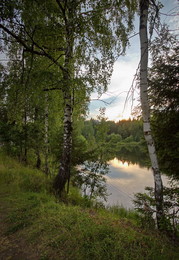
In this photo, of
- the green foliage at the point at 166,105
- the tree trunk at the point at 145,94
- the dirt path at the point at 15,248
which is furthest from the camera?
the green foliage at the point at 166,105

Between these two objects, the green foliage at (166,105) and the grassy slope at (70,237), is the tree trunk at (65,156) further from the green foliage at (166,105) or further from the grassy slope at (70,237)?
the green foliage at (166,105)

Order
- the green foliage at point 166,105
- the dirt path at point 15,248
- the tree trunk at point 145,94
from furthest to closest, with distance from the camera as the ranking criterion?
the green foliage at point 166,105
the tree trunk at point 145,94
the dirt path at point 15,248

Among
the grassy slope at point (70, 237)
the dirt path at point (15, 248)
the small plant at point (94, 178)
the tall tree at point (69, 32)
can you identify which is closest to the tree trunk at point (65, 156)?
the tall tree at point (69, 32)

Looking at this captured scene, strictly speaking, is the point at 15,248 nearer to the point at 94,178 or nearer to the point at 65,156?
the point at 65,156

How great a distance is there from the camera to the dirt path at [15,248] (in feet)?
5.74

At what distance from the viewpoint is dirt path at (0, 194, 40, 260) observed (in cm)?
175

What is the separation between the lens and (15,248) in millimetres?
1888

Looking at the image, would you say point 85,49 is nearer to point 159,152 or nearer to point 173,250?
point 159,152

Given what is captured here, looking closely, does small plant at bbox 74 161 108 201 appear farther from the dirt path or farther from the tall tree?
the dirt path

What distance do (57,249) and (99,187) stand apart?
4276 millimetres

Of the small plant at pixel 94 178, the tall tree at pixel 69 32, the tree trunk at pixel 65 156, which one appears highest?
the tall tree at pixel 69 32

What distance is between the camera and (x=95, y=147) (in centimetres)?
606

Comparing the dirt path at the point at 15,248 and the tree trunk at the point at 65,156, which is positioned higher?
the tree trunk at the point at 65,156

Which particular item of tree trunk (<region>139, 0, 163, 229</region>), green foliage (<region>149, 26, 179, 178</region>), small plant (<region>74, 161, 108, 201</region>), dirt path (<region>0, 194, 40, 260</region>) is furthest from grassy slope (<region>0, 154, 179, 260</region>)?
small plant (<region>74, 161, 108, 201</region>)
